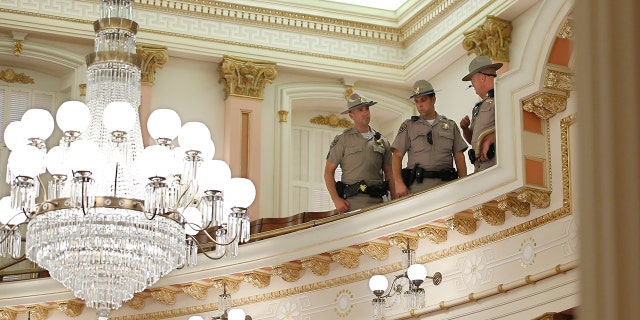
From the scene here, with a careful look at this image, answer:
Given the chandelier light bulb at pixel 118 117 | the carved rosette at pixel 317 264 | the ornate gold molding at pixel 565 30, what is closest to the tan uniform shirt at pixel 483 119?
the ornate gold molding at pixel 565 30

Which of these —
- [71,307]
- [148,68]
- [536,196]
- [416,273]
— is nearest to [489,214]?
[536,196]

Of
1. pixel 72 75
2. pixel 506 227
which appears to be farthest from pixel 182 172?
pixel 72 75

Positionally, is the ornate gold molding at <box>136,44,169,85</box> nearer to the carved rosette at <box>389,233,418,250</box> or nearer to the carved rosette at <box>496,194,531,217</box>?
the carved rosette at <box>389,233,418,250</box>

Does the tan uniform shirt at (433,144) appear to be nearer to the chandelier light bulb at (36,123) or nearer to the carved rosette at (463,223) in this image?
A: the carved rosette at (463,223)

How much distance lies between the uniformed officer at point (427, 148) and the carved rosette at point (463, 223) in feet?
1.67

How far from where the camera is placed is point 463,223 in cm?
902

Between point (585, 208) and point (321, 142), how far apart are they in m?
12.8

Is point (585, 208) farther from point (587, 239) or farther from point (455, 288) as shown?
point (455, 288)

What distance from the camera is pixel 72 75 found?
13.1 meters

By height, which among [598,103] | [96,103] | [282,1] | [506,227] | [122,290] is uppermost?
[282,1]

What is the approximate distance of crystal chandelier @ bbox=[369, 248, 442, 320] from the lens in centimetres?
897

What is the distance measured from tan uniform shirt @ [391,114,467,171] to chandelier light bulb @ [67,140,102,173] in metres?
3.29

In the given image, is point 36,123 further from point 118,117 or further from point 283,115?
point 283,115

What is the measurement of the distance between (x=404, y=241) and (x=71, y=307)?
164 inches
